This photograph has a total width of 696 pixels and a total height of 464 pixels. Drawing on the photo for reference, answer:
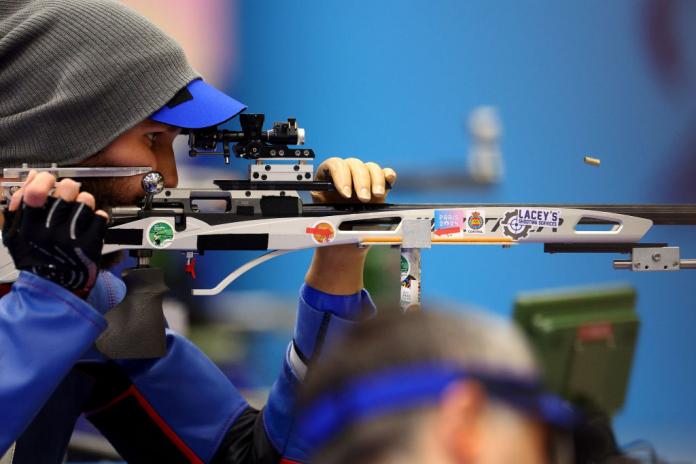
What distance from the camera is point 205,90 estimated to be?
1268mm

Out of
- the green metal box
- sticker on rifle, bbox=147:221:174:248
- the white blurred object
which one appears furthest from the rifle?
the white blurred object

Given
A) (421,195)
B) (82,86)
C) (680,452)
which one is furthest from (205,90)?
(680,452)

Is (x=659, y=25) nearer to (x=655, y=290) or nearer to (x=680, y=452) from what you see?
(x=655, y=290)

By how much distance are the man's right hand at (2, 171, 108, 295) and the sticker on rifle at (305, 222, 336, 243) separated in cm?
36

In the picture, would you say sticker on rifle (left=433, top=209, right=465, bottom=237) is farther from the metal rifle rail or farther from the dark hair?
the dark hair

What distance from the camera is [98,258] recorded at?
3.43 feet

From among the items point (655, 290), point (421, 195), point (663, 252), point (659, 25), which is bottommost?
point (655, 290)

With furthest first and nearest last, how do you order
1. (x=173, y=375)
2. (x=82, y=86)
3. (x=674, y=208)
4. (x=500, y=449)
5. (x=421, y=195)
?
(x=421, y=195) → (x=173, y=375) → (x=674, y=208) → (x=82, y=86) → (x=500, y=449)

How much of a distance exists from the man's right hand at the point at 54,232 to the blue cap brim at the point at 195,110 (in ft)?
0.79

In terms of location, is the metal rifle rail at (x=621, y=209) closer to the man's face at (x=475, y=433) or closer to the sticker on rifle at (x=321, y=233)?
→ the sticker on rifle at (x=321, y=233)

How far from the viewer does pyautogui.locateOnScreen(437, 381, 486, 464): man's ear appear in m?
0.38

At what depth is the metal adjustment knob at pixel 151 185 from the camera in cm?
125

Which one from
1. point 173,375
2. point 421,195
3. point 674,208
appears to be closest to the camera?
point 674,208

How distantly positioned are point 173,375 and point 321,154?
0.83m
